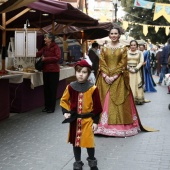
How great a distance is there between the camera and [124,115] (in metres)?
6.59

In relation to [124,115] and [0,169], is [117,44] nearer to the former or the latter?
[124,115]

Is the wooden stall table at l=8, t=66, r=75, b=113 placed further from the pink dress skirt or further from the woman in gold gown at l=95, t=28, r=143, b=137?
the pink dress skirt

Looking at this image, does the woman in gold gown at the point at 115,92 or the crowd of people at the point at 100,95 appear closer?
the crowd of people at the point at 100,95

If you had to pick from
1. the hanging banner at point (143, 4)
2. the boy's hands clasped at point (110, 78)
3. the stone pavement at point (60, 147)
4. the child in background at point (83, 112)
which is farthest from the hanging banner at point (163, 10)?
the child in background at point (83, 112)

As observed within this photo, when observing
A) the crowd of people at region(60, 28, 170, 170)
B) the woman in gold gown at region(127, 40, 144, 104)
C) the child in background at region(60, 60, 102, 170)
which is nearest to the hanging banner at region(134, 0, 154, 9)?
the crowd of people at region(60, 28, 170, 170)

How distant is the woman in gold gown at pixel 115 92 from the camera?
6.53 meters

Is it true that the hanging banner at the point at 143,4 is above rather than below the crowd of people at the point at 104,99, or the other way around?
above

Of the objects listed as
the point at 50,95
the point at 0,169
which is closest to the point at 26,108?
the point at 50,95

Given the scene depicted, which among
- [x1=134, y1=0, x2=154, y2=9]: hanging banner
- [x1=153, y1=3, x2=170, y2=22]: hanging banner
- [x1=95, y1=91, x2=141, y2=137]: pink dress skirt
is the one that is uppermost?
[x1=134, y1=0, x2=154, y2=9]: hanging banner

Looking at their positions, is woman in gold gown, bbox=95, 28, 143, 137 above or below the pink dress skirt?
above

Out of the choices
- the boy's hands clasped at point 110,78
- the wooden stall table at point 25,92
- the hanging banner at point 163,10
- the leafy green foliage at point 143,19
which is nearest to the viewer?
the boy's hands clasped at point 110,78

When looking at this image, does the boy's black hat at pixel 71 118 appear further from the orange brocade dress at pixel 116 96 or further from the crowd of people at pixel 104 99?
the orange brocade dress at pixel 116 96

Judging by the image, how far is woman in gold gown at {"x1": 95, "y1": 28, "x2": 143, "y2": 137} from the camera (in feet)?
21.4

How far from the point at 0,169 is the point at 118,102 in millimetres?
2641
